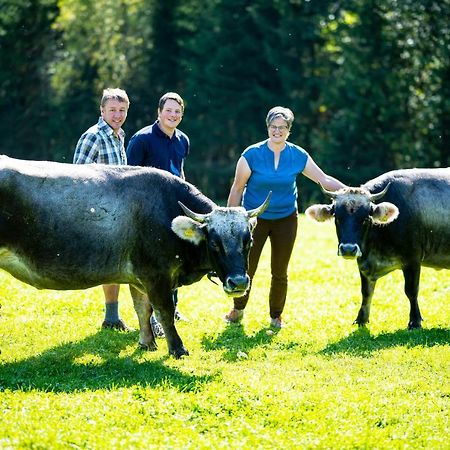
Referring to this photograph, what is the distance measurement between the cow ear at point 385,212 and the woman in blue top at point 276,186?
0.70 metres

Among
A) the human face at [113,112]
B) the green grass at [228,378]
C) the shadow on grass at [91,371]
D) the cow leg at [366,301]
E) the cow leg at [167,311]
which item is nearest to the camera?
the green grass at [228,378]

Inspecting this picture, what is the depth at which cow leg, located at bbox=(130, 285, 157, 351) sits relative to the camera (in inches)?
400

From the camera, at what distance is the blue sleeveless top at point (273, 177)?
11.1 metres

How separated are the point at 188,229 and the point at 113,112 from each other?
2405 millimetres

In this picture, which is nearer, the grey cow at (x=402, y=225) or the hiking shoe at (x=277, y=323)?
the grey cow at (x=402, y=225)

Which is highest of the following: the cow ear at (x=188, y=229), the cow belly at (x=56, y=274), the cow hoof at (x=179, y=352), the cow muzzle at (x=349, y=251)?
the cow ear at (x=188, y=229)

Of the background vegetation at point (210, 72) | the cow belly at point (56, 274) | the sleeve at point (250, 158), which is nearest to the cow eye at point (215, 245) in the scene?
the cow belly at point (56, 274)

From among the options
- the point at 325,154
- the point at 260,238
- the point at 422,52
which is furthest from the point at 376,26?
the point at 260,238

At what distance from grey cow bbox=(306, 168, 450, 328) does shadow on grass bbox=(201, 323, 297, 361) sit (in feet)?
Answer: 5.08

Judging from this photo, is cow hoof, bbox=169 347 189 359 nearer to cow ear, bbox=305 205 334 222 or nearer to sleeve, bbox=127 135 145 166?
sleeve, bbox=127 135 145 166

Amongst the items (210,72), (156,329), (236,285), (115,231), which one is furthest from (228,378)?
(210,72)

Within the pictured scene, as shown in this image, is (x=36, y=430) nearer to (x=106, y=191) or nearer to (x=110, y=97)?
(x=106, y=191)

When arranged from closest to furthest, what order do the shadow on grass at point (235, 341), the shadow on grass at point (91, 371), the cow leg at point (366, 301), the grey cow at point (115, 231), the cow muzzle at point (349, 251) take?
the shadow on grass at point (91, 371) → the grey cow at point (115, 231) → the shadow on grass at point (235, 341) → the cow muzzle at point (349, 251) → the cow leg at point (366, 301)

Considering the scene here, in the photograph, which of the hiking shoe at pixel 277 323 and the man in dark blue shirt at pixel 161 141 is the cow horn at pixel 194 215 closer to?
the man in dark blue shirt at pixel 161 141
